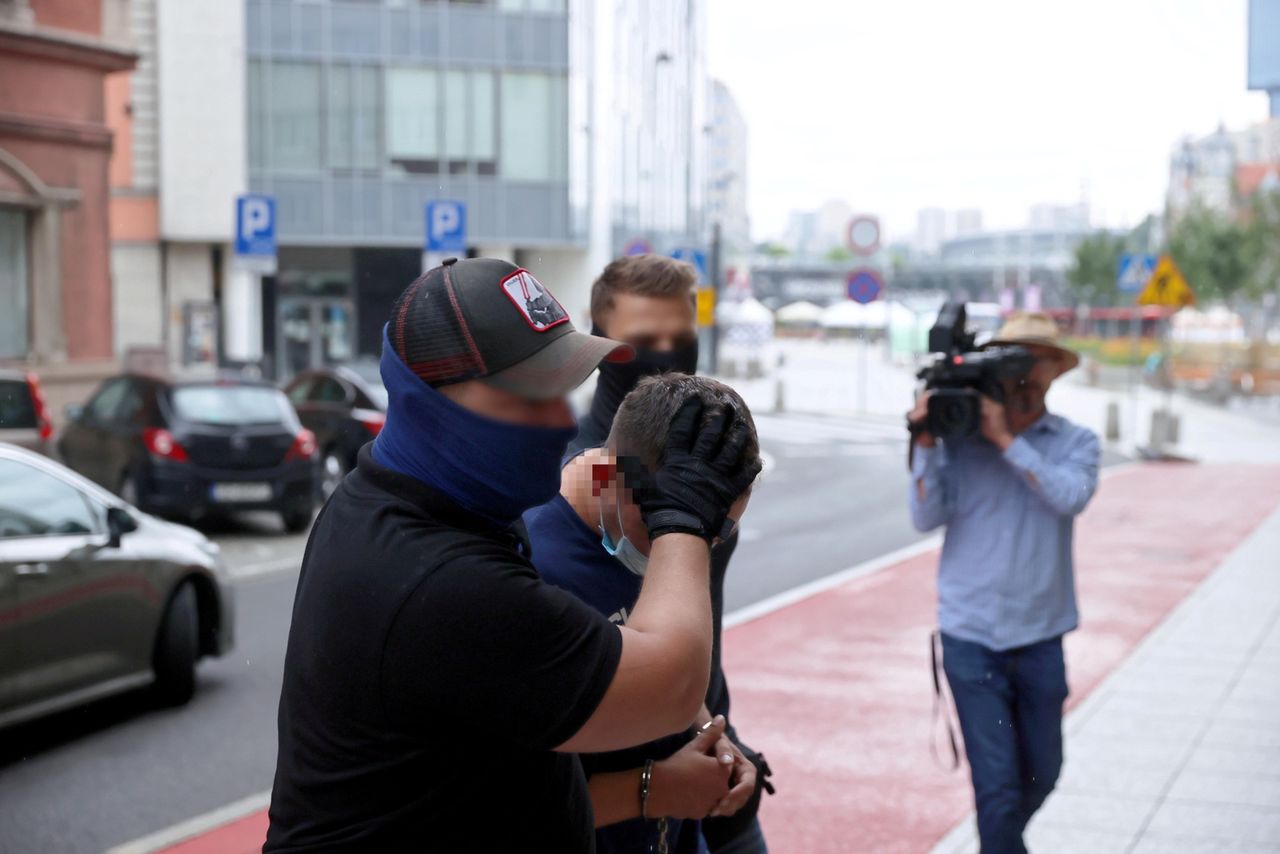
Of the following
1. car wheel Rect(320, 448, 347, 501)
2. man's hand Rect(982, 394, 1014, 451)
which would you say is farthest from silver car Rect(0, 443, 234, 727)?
car wheel Rect(320, 448, 347, 501)

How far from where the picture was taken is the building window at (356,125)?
3891 cm

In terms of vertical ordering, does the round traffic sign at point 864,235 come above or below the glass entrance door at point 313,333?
above

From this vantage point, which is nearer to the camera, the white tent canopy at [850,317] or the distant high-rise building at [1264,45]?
the distant high-rise building at [1264,45]

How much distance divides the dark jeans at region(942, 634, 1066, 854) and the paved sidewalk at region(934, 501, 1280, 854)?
110cm

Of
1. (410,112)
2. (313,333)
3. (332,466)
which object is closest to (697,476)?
Answer: (332,466)

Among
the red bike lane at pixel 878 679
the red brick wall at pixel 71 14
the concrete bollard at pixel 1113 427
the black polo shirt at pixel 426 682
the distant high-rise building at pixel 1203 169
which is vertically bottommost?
the concrete bollard at pixel 1113 427

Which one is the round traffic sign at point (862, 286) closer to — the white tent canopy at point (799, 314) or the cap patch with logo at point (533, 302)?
the cap patch with logo at point (533, 302)

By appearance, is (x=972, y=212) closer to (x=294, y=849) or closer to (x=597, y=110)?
(x=597, y=110)

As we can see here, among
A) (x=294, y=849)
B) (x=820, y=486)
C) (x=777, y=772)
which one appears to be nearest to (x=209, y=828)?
(x=777, y=772)

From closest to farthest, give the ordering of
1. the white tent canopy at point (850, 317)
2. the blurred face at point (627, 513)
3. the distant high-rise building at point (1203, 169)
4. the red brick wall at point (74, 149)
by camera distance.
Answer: the blurred face at point (627, 513) < the red brick wall at point (74, 149) < the white tent canopy at point (850, 317) < the distant high-rise building at point (1203, 169)

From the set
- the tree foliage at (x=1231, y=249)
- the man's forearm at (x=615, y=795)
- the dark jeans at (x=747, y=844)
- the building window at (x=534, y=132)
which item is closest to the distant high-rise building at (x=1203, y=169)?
the tree foliage at (x=1231, y=249)

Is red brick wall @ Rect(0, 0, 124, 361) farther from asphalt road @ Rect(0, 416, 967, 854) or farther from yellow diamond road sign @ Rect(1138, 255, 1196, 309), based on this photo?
yellow diamond road sign @ Rect(1138, 255, 1196, 309)

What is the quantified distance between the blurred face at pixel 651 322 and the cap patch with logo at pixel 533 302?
1471mm

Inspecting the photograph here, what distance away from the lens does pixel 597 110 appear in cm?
3578
